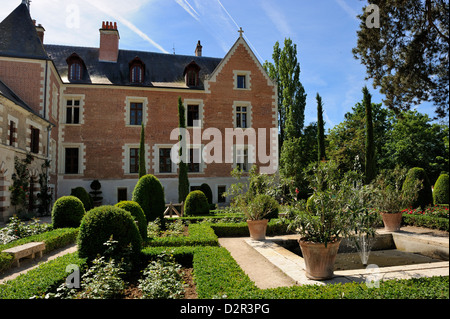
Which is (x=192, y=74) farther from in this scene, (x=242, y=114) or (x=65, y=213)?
(x=65, y=213)

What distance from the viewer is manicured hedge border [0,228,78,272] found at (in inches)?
252

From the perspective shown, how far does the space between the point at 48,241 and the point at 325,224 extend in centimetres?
773

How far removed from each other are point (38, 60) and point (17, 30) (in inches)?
86.8

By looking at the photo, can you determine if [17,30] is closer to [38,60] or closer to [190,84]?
[38,60]

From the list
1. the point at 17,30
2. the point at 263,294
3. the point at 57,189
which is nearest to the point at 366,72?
the point at 263,294

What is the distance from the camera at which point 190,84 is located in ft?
75.8

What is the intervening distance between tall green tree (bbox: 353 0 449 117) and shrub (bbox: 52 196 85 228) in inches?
436

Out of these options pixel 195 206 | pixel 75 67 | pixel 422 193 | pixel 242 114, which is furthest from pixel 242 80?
pixel 422 193

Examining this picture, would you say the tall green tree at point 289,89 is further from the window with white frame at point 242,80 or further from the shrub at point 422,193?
the shrub at point 422,193

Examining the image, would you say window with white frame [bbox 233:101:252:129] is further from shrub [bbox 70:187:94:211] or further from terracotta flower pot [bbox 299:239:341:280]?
terracotta flower pot [bbox 299:239:341:280]

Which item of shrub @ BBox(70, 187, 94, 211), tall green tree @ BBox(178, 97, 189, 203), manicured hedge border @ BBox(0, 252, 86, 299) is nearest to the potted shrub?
manicured hedge border @ BBox(0, 252, 86, 299)

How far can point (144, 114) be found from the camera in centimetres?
2167
